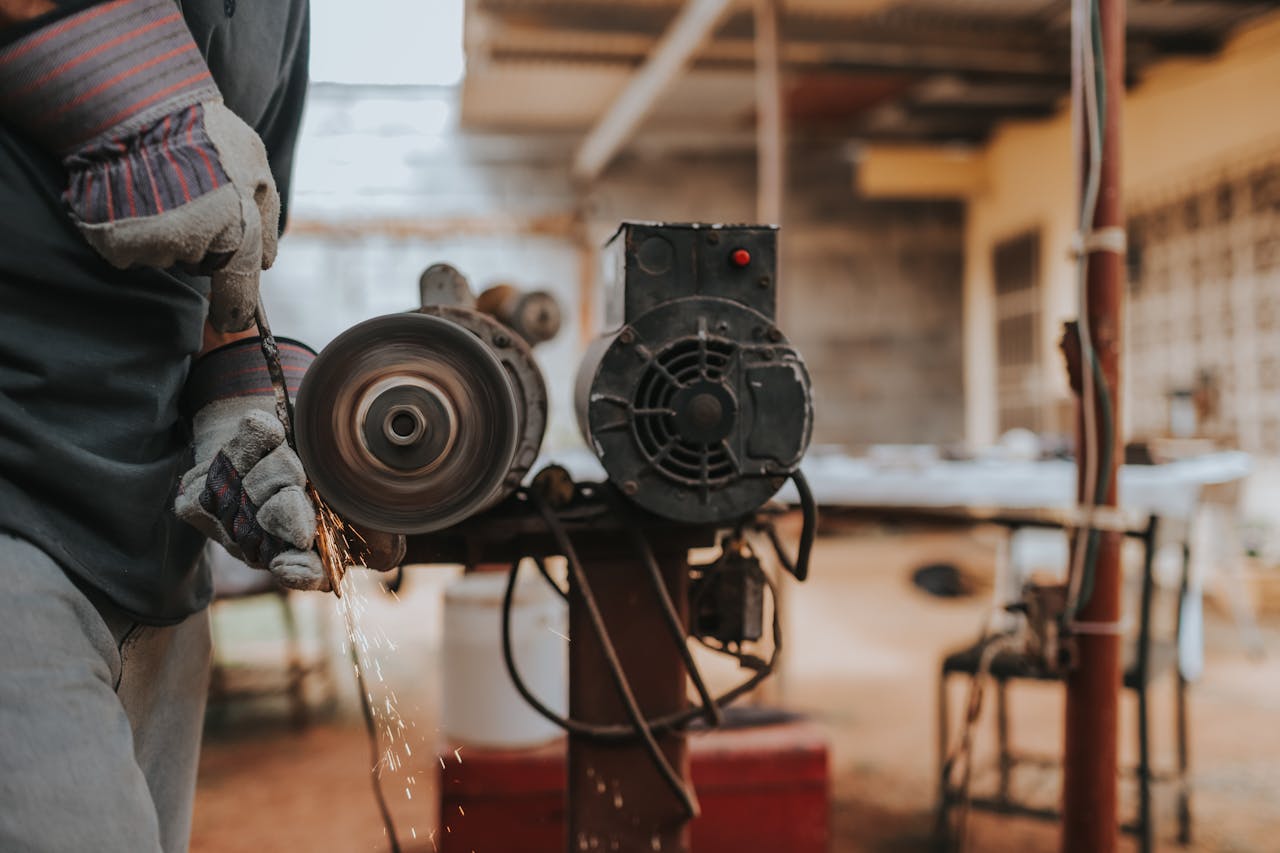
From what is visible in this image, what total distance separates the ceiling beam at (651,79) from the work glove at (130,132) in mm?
4032

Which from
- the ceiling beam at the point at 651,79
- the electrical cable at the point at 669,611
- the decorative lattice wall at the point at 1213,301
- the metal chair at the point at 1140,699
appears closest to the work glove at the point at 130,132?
the electrical cable at the point at 669,611

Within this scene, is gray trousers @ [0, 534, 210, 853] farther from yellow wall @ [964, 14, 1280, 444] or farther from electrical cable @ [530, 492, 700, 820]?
yellow wall @ [964, 14, 1280, 444]

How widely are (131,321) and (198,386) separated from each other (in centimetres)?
15

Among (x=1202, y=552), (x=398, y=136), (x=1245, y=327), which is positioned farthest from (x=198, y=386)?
(x=398, y=136)

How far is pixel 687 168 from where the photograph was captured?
8.81m

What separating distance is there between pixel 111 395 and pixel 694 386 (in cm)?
58

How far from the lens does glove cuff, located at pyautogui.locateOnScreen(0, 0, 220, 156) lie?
783 mm

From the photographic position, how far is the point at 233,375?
1.05m

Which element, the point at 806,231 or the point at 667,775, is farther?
the point at 806,231

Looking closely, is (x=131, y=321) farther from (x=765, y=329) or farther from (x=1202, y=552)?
(x=1202, y=552)

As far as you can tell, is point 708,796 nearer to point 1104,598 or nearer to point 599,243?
point 1104,598

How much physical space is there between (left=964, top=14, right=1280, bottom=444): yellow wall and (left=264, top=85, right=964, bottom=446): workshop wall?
0.95 feet

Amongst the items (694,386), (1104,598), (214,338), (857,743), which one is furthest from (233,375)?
(857,743)

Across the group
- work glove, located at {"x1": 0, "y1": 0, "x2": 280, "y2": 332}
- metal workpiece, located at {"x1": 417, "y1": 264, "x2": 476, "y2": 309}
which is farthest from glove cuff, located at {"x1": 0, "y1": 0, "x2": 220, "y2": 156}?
metal workpiece, located at {"x1": 417, "y1": 264, "x2": 476, "y2": 309}
